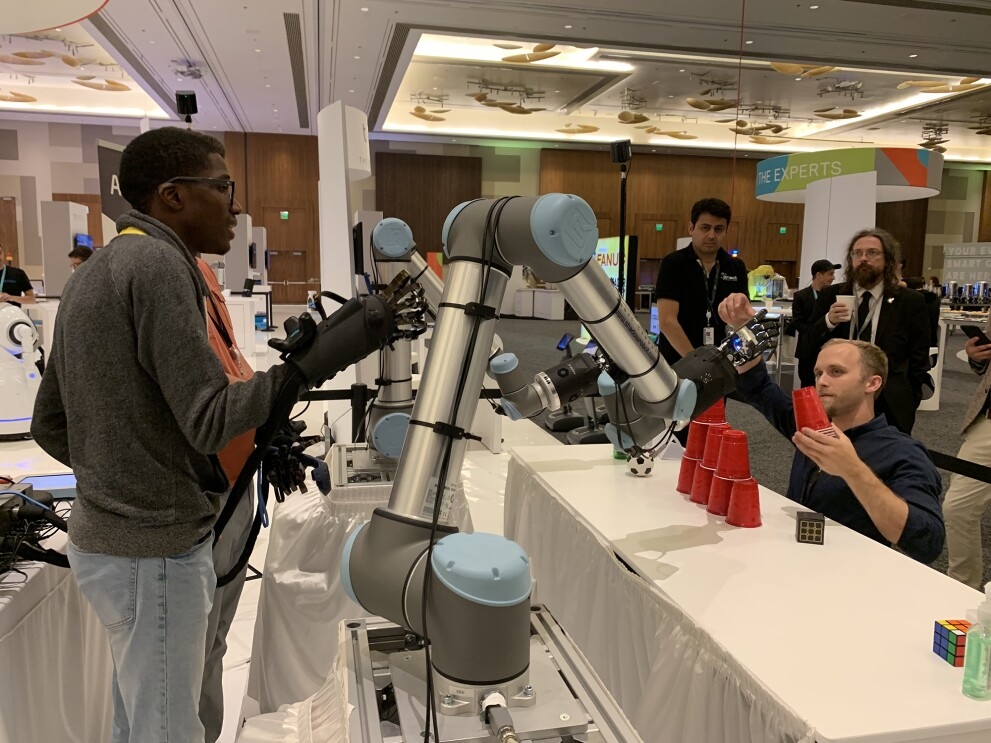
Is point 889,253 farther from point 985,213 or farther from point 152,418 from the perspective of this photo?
point 985,213

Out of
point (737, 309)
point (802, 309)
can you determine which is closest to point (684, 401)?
point (737, 309)

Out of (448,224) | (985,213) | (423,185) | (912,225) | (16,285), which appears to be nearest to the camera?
(448,224)

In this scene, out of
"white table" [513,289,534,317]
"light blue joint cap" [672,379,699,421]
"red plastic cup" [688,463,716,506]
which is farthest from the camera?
"white table" [513,289,534,317]

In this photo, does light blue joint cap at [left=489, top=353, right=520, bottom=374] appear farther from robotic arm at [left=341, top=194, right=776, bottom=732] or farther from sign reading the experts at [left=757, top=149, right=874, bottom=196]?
sign reading the experts at [left=757, top=149, right=874, bottom=196]

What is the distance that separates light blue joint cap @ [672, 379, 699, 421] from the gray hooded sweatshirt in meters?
0.62

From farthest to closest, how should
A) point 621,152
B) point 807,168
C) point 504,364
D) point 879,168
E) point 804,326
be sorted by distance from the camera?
1. point 807,168
2. point 879,168
3. point 804,326
4. point 621,152
5. point 504,364

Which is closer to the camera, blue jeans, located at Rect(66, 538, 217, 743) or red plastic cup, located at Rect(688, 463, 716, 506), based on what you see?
blue jeans, located at Rect(66, 538, 217, 743)

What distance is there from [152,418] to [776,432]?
574cm

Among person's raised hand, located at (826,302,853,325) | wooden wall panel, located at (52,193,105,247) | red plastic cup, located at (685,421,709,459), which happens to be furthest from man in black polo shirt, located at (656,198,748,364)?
wooden wall panel, located at (52,193,105,247)

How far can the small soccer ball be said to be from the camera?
6.90 feet

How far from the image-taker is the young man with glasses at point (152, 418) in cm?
106

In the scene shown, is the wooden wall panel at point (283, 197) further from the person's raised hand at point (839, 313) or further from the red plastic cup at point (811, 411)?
the red plastic cup at point (811, 411)

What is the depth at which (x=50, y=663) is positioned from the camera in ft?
5.02

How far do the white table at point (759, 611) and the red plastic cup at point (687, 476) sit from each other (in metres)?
0.03
